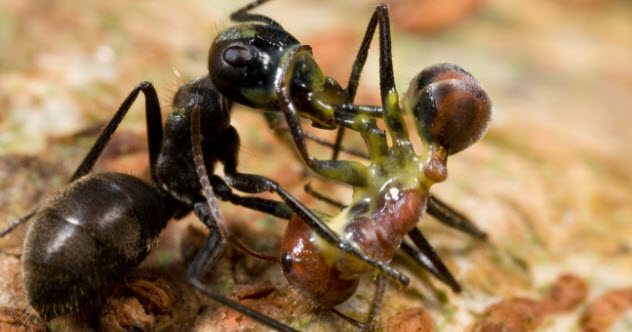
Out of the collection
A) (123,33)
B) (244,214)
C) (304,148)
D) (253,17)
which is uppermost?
(253,17)

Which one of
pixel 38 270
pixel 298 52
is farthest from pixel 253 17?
pixel 38 270

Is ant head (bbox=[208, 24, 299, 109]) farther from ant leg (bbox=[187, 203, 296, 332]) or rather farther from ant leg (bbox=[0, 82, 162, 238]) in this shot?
ant leg (bbox=[187, 203, 296, 332])

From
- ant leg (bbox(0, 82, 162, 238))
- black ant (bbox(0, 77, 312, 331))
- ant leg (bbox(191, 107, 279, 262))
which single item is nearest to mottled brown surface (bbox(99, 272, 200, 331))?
black ant (bbox(0, 77, 312, 331))

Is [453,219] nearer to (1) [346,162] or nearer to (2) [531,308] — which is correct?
(2) [531,308]

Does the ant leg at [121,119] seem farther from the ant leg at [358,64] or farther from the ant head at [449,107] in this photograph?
the ant head at [449,107]

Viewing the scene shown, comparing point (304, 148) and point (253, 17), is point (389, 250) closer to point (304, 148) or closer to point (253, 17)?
point (304, 148)

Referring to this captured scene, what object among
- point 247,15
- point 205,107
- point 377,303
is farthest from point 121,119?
point 377,303
